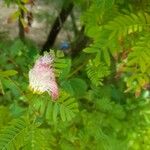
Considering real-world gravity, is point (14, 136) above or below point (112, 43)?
below

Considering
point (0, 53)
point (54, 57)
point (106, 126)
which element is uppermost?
point (54, 57)

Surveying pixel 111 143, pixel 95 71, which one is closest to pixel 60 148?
pixel 111 143

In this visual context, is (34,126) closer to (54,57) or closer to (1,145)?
(1,145)

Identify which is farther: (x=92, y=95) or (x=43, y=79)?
(x=92, y=95)

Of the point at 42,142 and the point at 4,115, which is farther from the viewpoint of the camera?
the point at 4,115

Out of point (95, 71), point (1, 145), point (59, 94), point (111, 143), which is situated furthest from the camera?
point (111, 143)

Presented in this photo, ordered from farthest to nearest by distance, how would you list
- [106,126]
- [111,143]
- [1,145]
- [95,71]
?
[106,126], [111,143], [95,71], [1,145]

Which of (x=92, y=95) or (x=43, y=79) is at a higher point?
(x=43, y=79)
